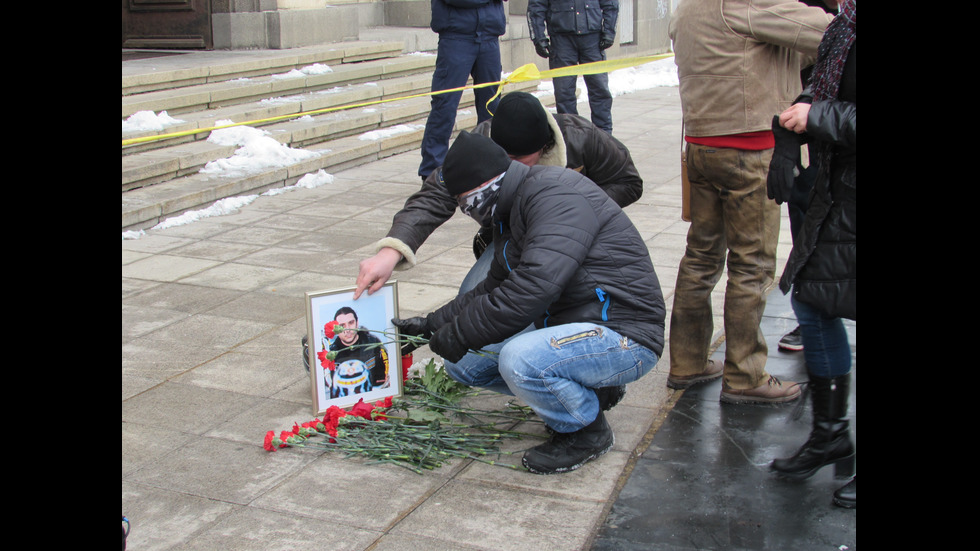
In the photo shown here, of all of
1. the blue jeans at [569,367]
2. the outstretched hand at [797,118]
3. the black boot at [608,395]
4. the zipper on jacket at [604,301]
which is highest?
the outstretched hand at [797,118]

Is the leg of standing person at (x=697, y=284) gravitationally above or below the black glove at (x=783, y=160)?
below

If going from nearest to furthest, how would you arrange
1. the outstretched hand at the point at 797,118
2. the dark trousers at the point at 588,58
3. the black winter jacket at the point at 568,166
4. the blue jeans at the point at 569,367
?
the outstretched hand at the point at 797,118, the blue jeans at the point at 569,367, the black winter jacket at the point at 568,166, the dark trousers at the point at 588,58

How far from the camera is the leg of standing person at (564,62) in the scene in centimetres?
972

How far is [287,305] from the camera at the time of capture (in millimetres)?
5164

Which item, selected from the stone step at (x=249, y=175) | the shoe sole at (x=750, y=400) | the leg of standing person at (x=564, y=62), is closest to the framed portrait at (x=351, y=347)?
the shoe sole at (x=750, y=400)

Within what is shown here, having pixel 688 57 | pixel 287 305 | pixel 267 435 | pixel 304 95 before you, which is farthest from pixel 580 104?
pixel 267 435

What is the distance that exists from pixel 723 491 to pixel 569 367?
643 millimetres

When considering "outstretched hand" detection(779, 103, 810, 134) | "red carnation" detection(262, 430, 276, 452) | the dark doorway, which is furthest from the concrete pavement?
the dark doorway

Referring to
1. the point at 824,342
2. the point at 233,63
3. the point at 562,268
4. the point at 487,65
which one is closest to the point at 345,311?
the point at 562,268

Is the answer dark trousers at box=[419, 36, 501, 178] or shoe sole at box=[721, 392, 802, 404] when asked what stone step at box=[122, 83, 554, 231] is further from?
shoe sole at box=[721, 392, 802, 404]

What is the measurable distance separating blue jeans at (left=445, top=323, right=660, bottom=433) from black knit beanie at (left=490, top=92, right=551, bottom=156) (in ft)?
2.67

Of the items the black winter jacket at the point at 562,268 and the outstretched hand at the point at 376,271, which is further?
the outstretched hand at the point at 376,271

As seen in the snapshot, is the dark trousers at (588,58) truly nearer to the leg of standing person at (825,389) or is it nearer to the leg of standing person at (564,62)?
the leg of standing person at (564,62)

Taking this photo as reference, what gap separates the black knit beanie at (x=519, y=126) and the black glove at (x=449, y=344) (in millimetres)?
850
